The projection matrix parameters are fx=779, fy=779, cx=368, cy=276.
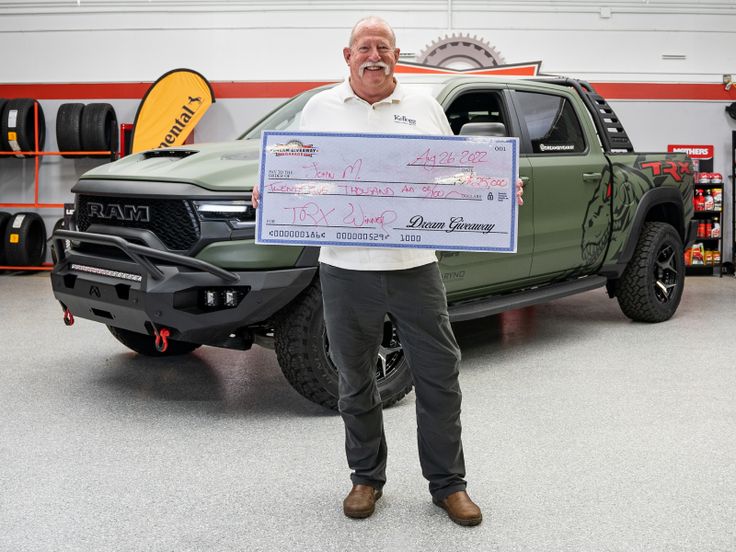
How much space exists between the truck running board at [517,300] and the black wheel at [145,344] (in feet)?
5.40

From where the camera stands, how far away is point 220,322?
3393 millimetres

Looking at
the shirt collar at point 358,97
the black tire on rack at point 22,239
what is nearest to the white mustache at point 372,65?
the shirt collar at point 358,97

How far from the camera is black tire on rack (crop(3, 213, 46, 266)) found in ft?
28.1

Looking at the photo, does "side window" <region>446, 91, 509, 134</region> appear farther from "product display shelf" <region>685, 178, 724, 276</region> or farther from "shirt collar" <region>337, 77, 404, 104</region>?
"product display shelf" <region>685, 178, 724, 276</region>

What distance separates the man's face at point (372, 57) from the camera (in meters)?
2.38

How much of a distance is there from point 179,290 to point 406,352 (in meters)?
1.22

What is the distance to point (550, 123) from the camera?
15.9ft

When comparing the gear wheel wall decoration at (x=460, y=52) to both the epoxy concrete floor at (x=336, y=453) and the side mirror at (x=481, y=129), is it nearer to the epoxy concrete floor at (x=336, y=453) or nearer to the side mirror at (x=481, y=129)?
the epoxy concrete floor at (x=336, y=453)

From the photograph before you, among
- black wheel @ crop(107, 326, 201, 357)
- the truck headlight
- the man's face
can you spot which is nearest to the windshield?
the truck headlight

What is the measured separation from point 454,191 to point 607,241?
2919mm

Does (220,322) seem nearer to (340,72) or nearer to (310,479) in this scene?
(310,479)

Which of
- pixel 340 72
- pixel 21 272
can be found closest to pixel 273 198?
pixel 340 72

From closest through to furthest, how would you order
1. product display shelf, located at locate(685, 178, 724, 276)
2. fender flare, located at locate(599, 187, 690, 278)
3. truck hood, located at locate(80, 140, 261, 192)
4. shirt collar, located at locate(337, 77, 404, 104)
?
1. shirt collar, located at locate(337, 77, 404, 104)
2. truck hood, located at locate(80, 140, 261, 192)
3. fender flare, located at locate(599, 187, 690, 278)
4. product display shelf, located at locate(685, 178, 724, 276)

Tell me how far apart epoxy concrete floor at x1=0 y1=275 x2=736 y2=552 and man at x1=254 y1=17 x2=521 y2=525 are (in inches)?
7.5
